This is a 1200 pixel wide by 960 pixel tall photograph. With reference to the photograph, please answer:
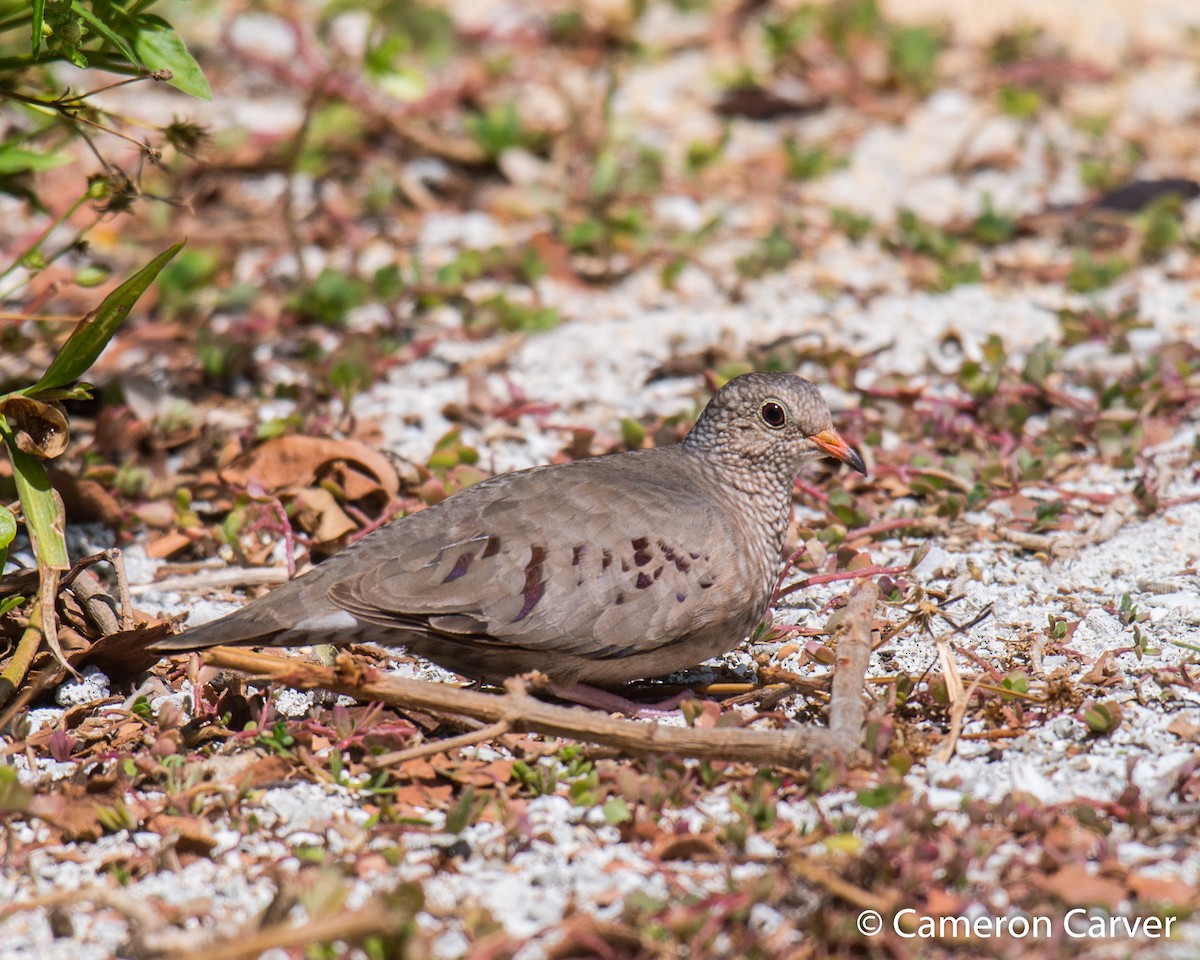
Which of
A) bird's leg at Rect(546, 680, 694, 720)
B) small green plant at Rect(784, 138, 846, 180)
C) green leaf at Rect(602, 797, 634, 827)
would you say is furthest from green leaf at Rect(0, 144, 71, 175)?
small green plant at Rect(784, 138, 846, 180)

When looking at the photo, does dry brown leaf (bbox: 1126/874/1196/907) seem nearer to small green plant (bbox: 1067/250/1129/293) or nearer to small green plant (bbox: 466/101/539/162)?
small green plant (bbox: 1067/250/1129/293)

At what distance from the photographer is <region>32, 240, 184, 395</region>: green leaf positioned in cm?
406

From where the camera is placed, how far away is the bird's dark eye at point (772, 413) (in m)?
4.84

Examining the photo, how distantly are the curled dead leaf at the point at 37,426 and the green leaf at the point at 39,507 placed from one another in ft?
0.11

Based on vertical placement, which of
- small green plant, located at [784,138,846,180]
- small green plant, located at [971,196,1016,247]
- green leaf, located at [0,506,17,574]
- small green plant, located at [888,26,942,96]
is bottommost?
green leaf, located at [0,506,17,574]

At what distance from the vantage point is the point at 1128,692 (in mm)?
4090

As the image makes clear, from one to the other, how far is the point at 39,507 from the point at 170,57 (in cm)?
138

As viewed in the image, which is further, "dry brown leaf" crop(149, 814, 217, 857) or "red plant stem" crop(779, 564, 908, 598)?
"red plant stem" crop(779, 564, 908, 598)

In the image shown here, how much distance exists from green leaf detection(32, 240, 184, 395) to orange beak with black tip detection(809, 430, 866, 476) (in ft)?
7.23

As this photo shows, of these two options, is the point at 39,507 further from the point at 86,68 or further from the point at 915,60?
the point at 915,60

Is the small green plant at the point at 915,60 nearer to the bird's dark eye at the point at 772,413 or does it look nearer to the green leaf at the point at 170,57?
the bird's dark eye at the point at 772,413

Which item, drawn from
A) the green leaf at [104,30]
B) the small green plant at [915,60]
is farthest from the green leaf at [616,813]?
the small green plant at [915,60]

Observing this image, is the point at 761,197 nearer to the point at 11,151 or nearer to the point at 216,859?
the point at 11,151

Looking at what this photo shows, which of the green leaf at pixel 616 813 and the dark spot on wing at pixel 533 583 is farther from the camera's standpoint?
the dark spot on wing at pixel 533 583
